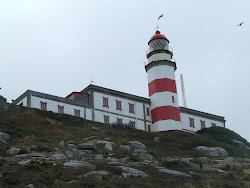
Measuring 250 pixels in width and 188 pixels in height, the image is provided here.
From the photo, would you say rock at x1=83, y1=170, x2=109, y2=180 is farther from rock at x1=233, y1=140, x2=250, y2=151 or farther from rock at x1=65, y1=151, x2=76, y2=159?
rock at x1=233, y1=140, x2=250, y2=151

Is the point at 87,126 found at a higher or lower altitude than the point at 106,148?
higher

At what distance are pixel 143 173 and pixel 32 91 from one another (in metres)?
26.6

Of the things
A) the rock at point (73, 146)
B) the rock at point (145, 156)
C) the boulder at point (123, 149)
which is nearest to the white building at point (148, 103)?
the rock at point (73, 146)

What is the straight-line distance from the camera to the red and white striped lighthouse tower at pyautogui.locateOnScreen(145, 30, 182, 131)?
58.0 meters

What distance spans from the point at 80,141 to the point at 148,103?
76.4 feet

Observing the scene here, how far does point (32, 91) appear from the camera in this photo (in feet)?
164

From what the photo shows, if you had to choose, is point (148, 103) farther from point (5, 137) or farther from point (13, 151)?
point (13, 151)

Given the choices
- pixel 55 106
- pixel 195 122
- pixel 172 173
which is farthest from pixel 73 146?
pixel 195 122

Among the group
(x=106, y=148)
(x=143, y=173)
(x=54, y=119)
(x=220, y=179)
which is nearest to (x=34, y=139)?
(x=106, y=148)

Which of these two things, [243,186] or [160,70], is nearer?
[243,186]

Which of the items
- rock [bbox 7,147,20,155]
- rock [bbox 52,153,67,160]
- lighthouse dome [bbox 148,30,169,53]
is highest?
lighthouse dome [bbox 148,30,169,53]

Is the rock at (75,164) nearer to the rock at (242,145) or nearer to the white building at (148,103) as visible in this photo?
the white building at (148,103)

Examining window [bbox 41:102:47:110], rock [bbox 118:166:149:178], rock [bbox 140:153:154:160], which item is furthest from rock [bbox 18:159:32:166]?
window [bbox 41:102:47:110]

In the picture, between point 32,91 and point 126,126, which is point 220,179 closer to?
point 126,126
